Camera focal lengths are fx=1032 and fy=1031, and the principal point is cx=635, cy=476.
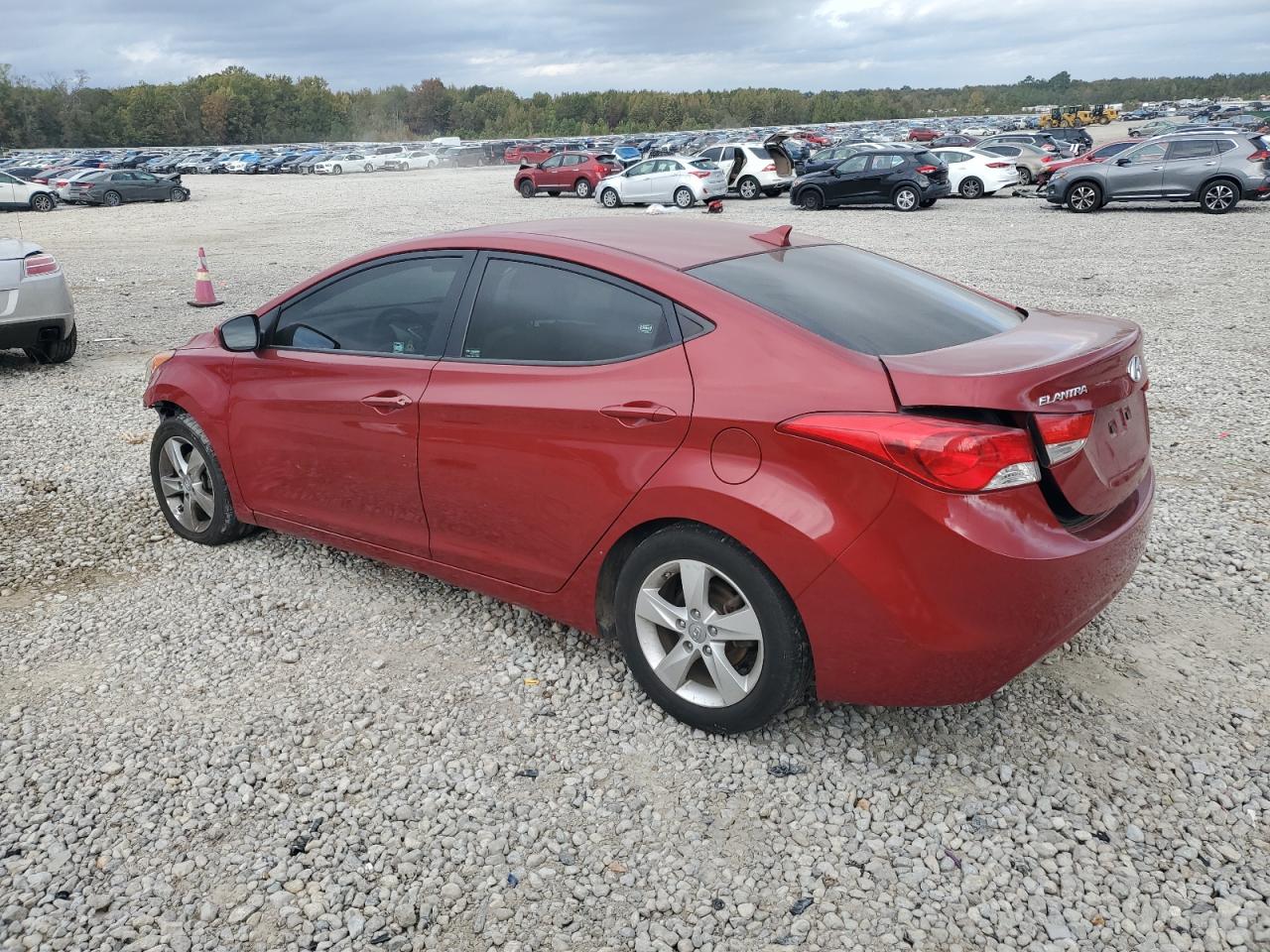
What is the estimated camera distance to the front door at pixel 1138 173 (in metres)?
21.0

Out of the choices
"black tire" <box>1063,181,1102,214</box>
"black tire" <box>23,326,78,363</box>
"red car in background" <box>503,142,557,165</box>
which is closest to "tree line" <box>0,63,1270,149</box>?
"red car in background" <box>503,142,557,165</box>

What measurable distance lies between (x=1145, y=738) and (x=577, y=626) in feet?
6.18

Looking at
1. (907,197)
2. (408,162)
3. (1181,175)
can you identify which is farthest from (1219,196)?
(408,162)

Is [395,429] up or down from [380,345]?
down

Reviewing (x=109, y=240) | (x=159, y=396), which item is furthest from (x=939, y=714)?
(x=109, y=240)

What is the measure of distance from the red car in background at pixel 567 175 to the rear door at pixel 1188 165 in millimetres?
15441

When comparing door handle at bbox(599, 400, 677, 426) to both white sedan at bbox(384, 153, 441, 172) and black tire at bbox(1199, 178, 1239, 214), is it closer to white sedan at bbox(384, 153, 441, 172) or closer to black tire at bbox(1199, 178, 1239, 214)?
black tire at bbox(1199, 178, 1239, 214)

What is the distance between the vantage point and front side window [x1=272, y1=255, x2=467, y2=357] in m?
3.88

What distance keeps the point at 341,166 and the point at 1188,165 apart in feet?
151

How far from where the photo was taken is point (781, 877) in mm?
2752

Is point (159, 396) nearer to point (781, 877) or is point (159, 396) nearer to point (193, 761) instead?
point (193, 761)

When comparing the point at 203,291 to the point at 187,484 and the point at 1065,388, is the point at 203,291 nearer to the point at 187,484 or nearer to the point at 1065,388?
the point at 187,484

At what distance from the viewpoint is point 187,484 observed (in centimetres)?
504

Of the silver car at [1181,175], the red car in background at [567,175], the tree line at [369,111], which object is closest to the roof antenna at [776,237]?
the silver car at [1181,175]
